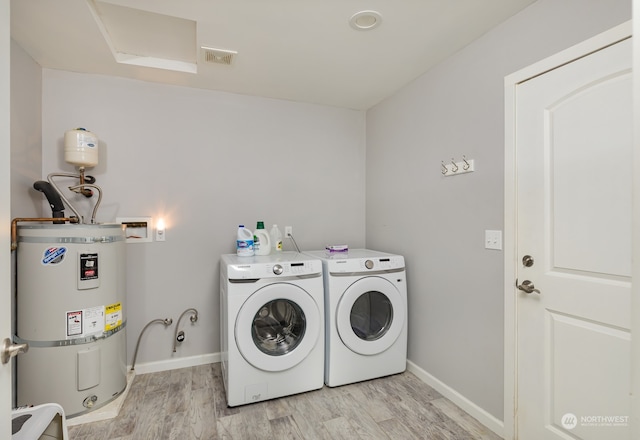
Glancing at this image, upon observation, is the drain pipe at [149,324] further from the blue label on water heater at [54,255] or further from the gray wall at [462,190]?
the gray wall at [462,190]

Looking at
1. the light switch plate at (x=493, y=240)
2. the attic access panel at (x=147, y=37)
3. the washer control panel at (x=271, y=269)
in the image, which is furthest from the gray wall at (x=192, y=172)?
the light switch plate at (x=493, y=240)

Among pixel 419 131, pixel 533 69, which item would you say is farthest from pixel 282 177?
pixel 533 69

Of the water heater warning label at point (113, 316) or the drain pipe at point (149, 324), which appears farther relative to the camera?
the drain pipe at point (149, 324)

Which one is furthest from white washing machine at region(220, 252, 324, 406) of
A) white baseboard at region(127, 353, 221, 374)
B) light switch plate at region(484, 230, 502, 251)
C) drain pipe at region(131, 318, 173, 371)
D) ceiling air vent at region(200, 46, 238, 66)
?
ceiling air vent at region(200, 46, 238, 66)

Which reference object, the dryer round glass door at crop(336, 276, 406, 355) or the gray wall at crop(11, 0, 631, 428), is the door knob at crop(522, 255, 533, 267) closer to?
the gray wall at crop(11, 0, 631, 428)

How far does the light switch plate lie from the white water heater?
227 centimetres

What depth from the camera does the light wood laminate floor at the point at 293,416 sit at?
1.75 metres

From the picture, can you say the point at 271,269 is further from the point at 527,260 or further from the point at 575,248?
the point at 575,248

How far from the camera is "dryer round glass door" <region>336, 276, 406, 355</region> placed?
221cm

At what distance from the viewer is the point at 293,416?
6.27ft

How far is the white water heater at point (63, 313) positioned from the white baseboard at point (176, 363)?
0.51 metres

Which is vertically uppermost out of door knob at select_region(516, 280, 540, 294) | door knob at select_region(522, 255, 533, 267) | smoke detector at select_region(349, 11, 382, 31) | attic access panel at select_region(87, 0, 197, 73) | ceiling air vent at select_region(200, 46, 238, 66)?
attic access panel at select_region(87, 0, 197, 73)

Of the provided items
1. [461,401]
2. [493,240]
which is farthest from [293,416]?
[493,240]

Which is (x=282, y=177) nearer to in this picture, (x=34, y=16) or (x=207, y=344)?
(x=207, y=344)
